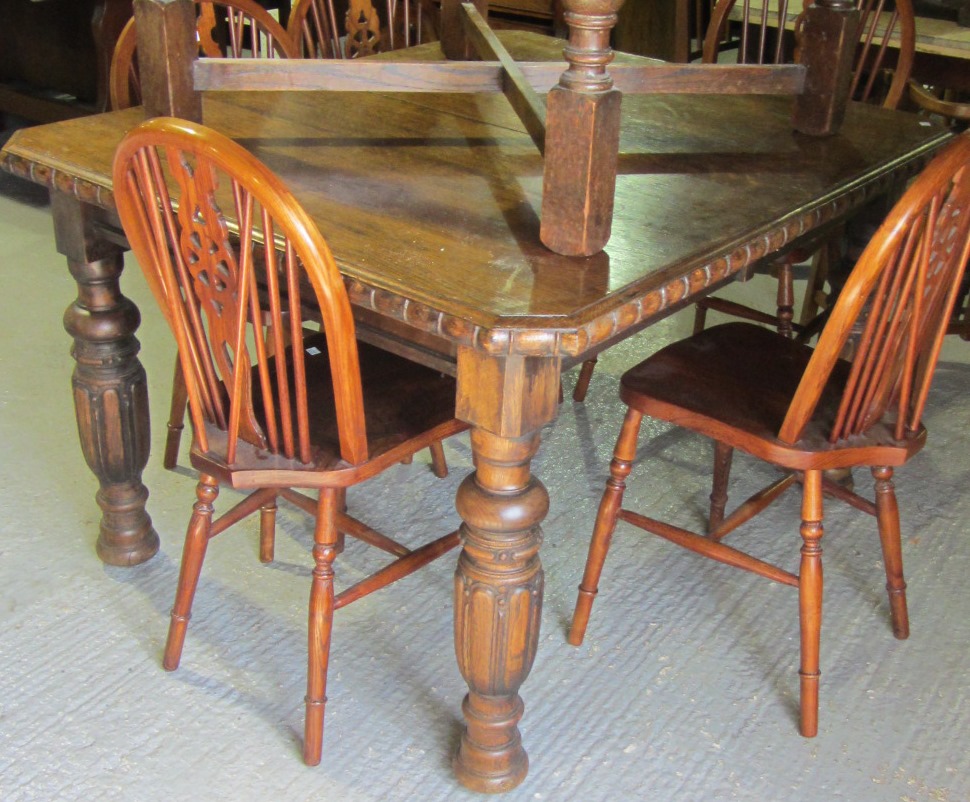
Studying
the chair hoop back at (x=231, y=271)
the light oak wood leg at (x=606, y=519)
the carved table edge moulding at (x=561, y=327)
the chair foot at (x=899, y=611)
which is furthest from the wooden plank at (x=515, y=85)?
the chair foot at (x=899, y=611)

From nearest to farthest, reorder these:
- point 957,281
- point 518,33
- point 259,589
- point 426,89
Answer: point 957,281 < point 426,89 < point 259,589 < point 518,33

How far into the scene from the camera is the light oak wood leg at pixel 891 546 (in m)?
A: 1.96

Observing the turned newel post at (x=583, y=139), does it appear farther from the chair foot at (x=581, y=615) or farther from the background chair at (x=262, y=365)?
the chair foot at (x=581, y=615)

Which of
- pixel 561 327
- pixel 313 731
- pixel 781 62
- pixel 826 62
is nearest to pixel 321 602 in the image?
pixel 313 731

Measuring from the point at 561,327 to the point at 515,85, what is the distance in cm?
62

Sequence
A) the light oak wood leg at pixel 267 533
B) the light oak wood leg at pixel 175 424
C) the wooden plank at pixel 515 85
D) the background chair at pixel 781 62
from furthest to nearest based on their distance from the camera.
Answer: the background chair at pixel 781 62 → the light oak wood leg at pixel 175 424 → the light oak wood leg at pixel 267 533 → the wooden plank at pixel 515 85

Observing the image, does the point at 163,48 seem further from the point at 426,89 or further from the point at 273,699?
the point at 273,699

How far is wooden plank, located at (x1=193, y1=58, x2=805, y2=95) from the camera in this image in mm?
1834

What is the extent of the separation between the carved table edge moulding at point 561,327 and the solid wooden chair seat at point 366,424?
26 cm

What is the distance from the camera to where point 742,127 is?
2.07 metres

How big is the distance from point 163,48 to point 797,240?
3.37ft

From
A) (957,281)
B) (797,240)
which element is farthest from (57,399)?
(957,281)

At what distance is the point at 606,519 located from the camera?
196cm

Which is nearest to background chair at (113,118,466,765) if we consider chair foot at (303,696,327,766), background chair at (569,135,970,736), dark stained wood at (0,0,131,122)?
chair foot at (303,696,327,766)
